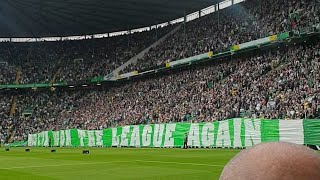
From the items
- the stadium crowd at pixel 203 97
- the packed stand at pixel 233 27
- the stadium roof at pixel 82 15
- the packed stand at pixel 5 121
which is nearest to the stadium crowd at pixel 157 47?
the packed stand at pixel 233 27

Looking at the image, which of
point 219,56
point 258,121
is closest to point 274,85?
point 258,121

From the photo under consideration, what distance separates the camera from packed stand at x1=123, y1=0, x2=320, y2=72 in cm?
4334

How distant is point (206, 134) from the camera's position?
3484cm

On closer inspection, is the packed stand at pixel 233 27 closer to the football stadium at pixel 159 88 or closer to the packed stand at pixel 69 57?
the football stadium at pixel 159 88

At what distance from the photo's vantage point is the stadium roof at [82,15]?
63869 mm

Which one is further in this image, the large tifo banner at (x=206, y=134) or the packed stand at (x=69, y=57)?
the packed stand at (x=69, y=57)

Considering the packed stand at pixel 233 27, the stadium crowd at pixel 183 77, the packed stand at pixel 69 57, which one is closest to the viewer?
the stadium crowd at pixel 183 77

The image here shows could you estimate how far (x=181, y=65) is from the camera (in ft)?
189

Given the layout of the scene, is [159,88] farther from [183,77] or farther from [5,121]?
[5,121]

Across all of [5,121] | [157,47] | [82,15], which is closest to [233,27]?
[157,47]

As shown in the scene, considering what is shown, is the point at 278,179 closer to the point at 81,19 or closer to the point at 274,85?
the point at 274,85

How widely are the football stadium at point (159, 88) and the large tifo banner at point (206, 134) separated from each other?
3.4 inches

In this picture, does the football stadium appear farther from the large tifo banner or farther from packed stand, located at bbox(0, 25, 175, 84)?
packed stand, located at bbox(0, 25, 175, 84)

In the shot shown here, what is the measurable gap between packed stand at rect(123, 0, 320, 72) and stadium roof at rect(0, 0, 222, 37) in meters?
3.97
